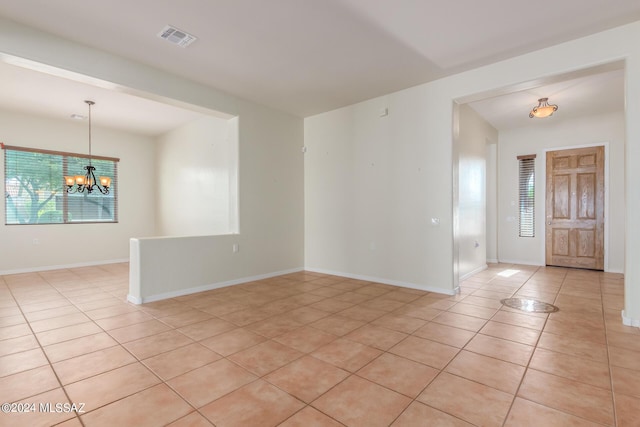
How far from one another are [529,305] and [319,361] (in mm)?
2986

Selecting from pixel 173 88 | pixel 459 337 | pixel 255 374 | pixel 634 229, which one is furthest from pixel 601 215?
pixel 173 88

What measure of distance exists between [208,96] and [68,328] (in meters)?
3.36

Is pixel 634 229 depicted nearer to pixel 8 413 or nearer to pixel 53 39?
pixel 8 413

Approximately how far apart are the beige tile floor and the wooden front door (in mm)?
2218

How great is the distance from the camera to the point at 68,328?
3117mm

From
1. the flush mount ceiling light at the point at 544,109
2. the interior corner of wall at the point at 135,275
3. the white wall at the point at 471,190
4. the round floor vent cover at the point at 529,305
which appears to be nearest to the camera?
the round floor vent cover at the point at 529,305

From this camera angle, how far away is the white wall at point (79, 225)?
585 centimetres

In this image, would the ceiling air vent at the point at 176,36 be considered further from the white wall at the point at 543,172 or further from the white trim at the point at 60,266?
the white wall at the point at 543,172

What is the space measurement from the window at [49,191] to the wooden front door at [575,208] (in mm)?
9715

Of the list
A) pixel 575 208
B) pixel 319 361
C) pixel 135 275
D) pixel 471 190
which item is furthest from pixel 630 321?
pixel 135 275

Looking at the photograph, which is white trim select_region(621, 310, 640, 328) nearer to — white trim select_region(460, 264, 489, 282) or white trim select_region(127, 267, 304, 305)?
white trim select_region(460, 264, 489, 282)

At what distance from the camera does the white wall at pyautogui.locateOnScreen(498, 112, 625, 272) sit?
578 centimetres

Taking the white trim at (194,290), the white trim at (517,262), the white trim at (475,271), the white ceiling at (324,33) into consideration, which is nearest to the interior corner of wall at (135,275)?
the white trim at (194,290)

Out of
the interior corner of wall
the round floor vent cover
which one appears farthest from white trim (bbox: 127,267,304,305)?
the round floor vent cover
